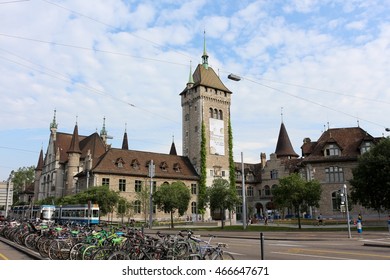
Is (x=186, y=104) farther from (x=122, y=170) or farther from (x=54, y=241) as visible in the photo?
(x=54, y=241)

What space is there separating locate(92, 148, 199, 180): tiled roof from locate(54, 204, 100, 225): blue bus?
899 cm

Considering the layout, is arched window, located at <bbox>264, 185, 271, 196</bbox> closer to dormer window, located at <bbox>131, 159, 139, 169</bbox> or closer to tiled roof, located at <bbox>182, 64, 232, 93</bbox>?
tiled roof, located at <bbox>182, 64, 232, 93</bbox>

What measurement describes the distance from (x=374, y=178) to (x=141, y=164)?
37768 mm

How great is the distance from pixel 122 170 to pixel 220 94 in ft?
81.4

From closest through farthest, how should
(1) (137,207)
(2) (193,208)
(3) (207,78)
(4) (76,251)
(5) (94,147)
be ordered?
(4) (76,251) < (1) (137,207) < (2) (193,208) < (5) (94,147) < (3) (207,78)

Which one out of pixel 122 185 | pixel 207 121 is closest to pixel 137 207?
pixel 122 185

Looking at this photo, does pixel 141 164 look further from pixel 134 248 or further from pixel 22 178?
pixel 22 178

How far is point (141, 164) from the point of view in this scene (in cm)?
6281

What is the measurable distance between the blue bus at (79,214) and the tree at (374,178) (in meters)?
27.9

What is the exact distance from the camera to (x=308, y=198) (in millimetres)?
38781

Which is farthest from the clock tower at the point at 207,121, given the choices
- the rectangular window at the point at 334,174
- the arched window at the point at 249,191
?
the rectangular window at the point at 334,174

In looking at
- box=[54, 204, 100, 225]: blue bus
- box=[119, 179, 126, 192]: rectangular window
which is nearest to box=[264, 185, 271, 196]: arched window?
box=[119, 179, 126, 192]: rectangular window

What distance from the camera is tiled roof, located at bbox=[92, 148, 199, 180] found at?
5838 centimetres
